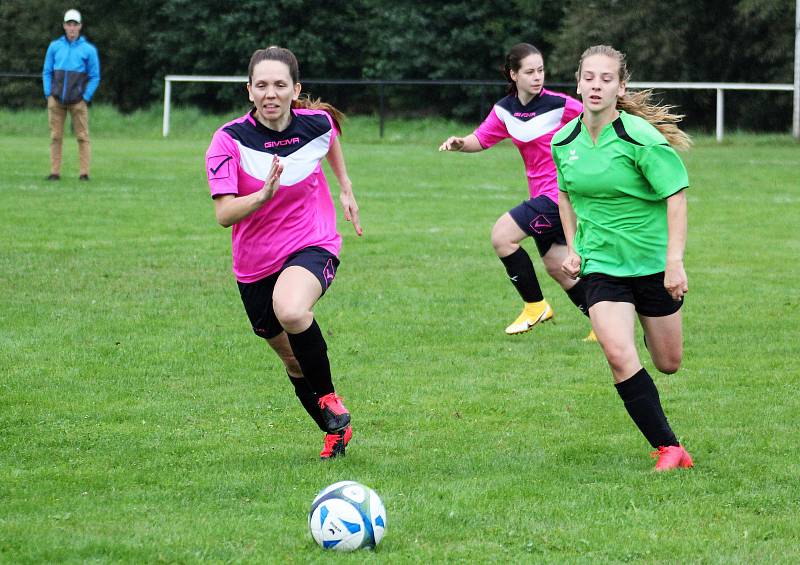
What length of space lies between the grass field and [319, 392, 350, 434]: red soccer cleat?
177 millimetres

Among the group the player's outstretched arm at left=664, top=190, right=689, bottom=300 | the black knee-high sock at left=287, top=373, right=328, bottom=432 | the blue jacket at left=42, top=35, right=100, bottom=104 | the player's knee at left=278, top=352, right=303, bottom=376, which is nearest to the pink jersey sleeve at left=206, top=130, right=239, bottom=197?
the player's knee at left=278, top=352, right=303, bottom=376

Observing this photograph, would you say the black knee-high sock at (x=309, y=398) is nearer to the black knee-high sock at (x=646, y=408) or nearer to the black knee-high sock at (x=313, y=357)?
the black knee-high sock at (x=313, y=357)

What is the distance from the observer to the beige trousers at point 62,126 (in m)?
18.4

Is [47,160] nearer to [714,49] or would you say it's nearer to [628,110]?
[628,110]

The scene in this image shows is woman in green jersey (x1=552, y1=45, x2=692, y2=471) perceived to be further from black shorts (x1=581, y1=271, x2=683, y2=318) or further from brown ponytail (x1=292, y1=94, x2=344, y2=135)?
brown ponytail (x1=292, y1=94, x2=344, y2=135)

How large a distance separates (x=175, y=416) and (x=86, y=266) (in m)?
5.40

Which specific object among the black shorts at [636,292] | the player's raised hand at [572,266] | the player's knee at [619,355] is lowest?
the player's knee at [619,355]

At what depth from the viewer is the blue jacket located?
60.8 feet

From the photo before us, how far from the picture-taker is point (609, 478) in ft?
18.3

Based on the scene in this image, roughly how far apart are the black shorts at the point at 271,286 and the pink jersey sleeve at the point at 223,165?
0.45 meters

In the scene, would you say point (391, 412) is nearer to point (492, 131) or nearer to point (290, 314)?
point (290, 314)

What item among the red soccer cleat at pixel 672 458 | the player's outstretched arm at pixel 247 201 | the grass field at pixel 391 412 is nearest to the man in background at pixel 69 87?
the grass field at pixel 391 412

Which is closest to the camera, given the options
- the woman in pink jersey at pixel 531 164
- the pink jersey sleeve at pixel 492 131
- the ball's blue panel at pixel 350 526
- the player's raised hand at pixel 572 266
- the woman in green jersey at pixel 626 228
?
the ball's blue panel at pixel 350 526

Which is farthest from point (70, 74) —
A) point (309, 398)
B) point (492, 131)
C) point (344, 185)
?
point (309, 398)
